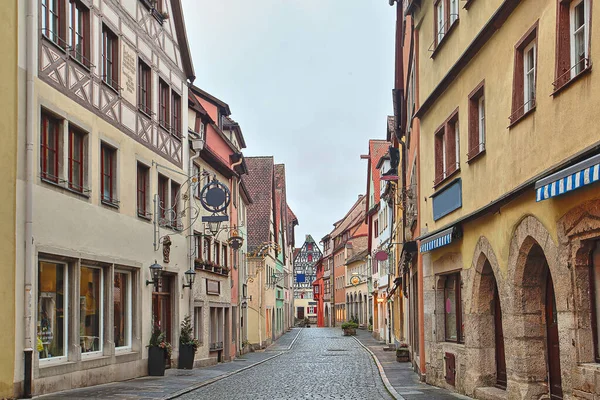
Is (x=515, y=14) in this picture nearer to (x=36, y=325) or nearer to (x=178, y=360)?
(x=36, y=325)

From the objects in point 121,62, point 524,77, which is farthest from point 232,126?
point 524,77

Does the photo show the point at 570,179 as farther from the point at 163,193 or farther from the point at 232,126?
the point at 232,126

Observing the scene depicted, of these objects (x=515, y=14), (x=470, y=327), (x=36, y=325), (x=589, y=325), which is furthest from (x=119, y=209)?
(x=589, y=325)

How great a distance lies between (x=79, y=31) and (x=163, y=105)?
6.68m

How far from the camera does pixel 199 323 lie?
2861 centimetres

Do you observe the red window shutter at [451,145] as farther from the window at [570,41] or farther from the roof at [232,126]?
the roof at [232,126]

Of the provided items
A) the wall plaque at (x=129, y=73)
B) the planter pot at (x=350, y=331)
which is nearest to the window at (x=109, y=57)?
the wall plaque at (x=129, y=73)

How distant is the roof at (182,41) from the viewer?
2491cm

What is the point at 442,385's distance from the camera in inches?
691

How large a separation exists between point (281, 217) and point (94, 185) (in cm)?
5158

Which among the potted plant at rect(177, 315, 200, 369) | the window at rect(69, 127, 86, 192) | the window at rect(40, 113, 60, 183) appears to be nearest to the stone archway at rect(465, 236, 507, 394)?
the window at rect(40, 113, 60, 183)

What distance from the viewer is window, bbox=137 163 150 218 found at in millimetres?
21828

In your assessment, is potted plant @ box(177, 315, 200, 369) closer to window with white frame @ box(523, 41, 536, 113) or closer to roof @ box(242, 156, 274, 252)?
window with white frame @ box(523, 41, 536, 113)

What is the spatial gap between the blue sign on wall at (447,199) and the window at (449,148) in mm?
285
